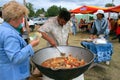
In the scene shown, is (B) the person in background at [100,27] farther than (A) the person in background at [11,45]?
Yes

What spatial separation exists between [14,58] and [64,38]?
5.83 ft

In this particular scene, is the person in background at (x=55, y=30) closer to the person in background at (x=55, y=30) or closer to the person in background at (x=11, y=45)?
the person in background at (x=55, y=30)

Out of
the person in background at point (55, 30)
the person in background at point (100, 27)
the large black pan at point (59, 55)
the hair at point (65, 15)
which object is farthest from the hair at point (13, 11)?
the person in background at point (100, 27)

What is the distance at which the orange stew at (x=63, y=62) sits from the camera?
2.51 meters

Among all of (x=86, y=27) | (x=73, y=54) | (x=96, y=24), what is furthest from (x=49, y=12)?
(x=73, y=54)

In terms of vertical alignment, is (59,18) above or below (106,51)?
above

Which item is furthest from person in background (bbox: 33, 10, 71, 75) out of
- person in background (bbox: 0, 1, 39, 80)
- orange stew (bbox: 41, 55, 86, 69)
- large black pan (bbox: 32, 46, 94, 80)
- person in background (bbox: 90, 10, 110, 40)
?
person in background (bbox: 90, 10, 110, 40)

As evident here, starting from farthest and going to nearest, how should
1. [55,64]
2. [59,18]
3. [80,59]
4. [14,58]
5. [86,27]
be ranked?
[86,27]
[59,18]
[80,59]
[55,64]
[14,58]

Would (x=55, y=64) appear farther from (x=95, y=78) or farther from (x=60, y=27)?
(x=95, y=78)

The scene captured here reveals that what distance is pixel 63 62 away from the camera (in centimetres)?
264

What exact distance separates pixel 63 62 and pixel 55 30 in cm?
97

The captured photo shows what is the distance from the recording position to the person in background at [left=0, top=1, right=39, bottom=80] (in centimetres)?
188

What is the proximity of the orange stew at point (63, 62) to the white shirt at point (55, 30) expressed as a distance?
0.67 metres

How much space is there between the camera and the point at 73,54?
3.00m
